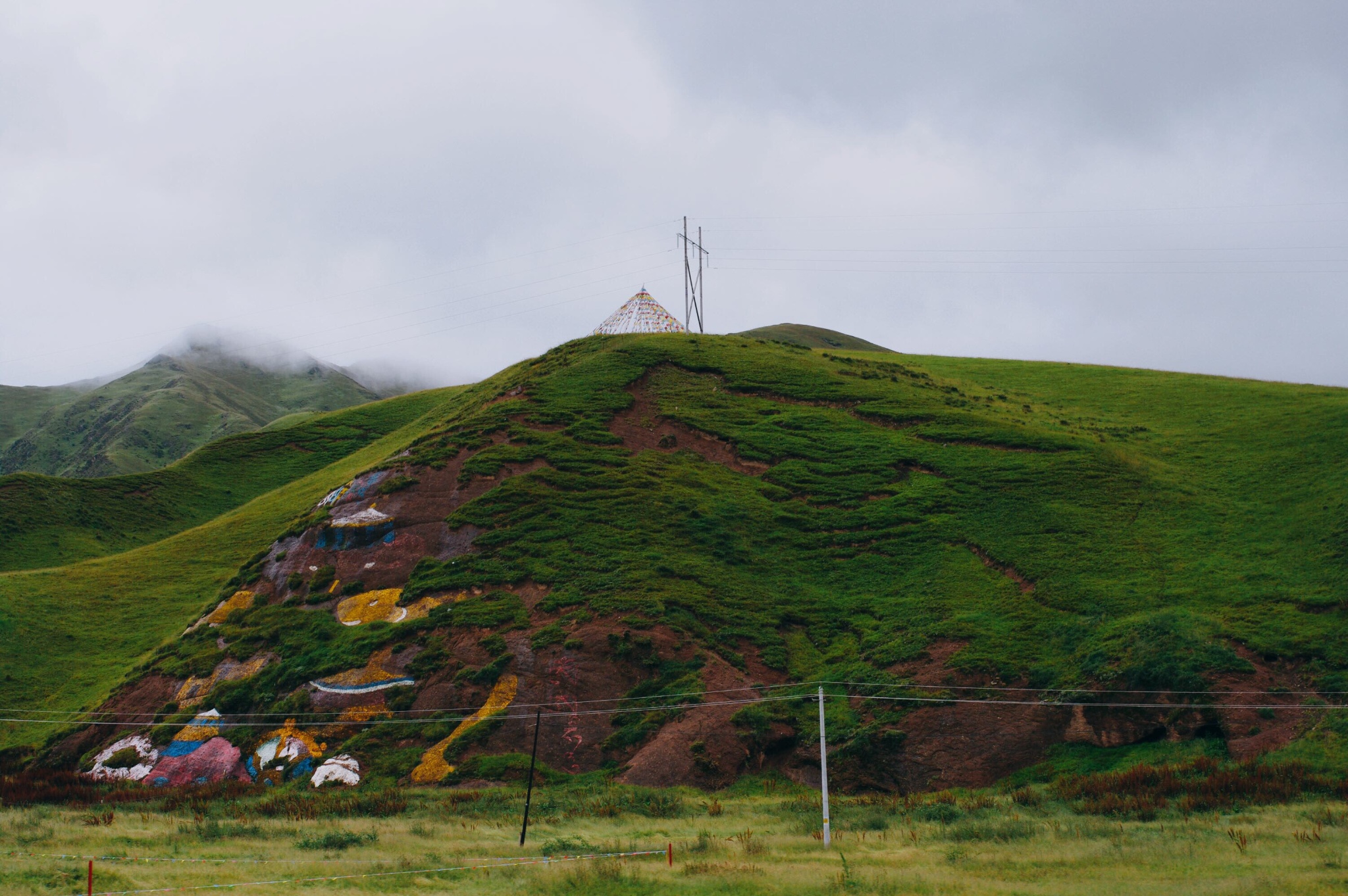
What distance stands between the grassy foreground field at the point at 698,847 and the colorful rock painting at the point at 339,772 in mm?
2767

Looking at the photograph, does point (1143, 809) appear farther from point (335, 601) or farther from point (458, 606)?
point (335, 601)

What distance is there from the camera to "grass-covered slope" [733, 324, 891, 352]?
135 metres

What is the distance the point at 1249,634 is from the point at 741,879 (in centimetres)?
2084

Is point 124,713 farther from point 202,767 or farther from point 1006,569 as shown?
point 1006,569

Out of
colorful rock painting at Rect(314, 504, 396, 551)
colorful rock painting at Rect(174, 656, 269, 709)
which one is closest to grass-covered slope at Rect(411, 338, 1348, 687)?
colorful rock painting at Rect(314, 504, 396, 551)

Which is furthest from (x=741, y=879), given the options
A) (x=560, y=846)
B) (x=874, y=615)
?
(x=874, y=615)

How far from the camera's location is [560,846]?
72.4ft

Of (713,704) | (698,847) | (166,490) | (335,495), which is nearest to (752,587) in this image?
(713,704)

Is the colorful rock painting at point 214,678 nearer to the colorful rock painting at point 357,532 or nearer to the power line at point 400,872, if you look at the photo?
the colorful rock painting at point 357,532

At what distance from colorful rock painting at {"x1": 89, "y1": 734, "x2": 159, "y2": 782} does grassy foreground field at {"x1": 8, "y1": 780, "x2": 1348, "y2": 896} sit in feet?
20.9

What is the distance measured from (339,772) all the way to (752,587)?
674 inches

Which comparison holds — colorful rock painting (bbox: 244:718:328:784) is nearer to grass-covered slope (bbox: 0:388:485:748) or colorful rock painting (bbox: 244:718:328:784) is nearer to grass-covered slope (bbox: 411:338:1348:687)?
grass-covered slope (bbox: 411:338:1348:687)

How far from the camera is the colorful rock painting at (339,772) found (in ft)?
101

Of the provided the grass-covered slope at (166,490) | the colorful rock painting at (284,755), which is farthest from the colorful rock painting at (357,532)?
the grass-covered slope at (166,490)
